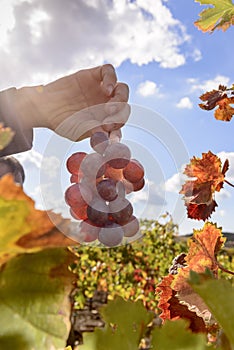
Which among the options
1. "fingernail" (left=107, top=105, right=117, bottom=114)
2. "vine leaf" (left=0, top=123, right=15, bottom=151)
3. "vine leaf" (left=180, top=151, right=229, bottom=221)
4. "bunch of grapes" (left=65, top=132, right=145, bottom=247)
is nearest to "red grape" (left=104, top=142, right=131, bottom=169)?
"bunch of grapes" (left=65, top=132, right=145, bottom=247)

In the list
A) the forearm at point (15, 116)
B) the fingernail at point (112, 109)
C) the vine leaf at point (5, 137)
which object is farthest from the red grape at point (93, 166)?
the forearm at point (15, 116)

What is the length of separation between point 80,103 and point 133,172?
87 centimetres

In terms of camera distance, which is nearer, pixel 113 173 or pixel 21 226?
pixel 21 226

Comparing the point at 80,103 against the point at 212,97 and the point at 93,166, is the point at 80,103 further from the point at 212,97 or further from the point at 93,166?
the point at 93,166

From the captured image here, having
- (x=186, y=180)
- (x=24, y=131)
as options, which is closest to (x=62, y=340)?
(x=186, y=180)

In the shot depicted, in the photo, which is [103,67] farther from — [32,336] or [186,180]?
[32,336]

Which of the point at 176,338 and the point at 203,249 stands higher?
the point at 203,249

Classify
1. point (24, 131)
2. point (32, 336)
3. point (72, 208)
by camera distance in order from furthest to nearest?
point (24, 131)
point (72, 208)
point (32, 336)

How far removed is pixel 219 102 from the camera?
45.2 inches

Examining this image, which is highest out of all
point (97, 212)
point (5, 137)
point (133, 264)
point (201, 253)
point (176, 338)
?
point (133, 264)

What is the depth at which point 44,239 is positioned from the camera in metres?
0.24

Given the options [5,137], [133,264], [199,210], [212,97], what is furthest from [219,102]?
[133,264]

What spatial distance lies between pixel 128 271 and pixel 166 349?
5307 millimetres

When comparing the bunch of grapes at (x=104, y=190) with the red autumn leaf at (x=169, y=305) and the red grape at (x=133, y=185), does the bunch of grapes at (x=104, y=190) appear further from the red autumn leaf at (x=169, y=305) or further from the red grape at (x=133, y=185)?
the red autumn leaf at (x=169, y=305)
